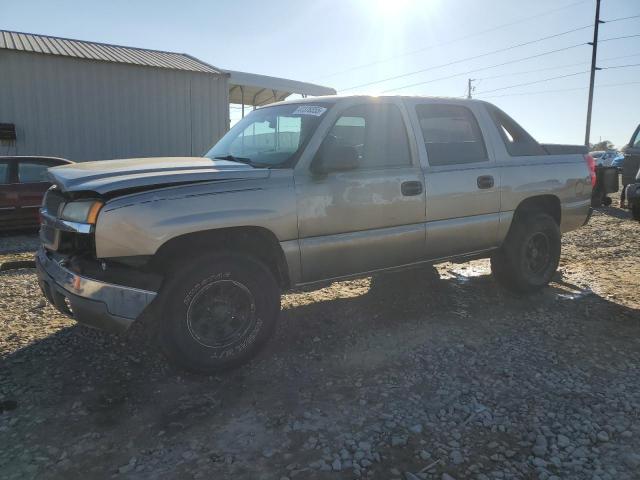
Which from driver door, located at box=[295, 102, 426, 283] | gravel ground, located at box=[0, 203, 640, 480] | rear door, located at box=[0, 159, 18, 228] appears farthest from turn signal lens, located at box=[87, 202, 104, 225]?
rear door, located at box=[0, 159, 18, 228]

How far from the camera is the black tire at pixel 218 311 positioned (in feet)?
10.1

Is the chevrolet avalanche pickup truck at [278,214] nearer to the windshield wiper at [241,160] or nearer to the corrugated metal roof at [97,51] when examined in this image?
the windshield wiper at [241,160]

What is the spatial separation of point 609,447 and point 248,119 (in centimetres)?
362

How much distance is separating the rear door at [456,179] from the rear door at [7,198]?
7382mm

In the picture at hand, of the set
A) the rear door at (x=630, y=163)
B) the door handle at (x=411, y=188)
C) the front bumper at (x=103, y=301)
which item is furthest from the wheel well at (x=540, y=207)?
the rear door at (x=630, y=163)

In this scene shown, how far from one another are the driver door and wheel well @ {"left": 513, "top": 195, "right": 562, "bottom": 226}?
1.41m

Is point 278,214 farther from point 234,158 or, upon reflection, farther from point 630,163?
point 630,163

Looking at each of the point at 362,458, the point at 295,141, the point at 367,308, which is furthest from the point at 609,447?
the point at 295,141

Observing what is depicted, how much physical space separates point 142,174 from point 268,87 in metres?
12.8

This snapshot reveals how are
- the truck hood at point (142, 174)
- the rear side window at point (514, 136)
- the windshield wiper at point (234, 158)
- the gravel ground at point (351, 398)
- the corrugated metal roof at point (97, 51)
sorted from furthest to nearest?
the corrugated metal roof at point (97, 51) < the rear side window at point (514, 136) < the windshield wiper at point (234, 158) < the truck hood at point (142, 174) < the gravel ground at point (351, 398)

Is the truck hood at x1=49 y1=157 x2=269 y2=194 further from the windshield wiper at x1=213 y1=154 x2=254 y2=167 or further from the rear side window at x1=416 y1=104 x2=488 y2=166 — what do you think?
the rear side window at x1=416 y1=104 x2=488 y2=166

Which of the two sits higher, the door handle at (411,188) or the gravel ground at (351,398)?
the door handle at (411,188)

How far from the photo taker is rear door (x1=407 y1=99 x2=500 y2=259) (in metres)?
4.21

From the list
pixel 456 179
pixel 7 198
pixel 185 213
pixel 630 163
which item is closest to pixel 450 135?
pixel 456 179
